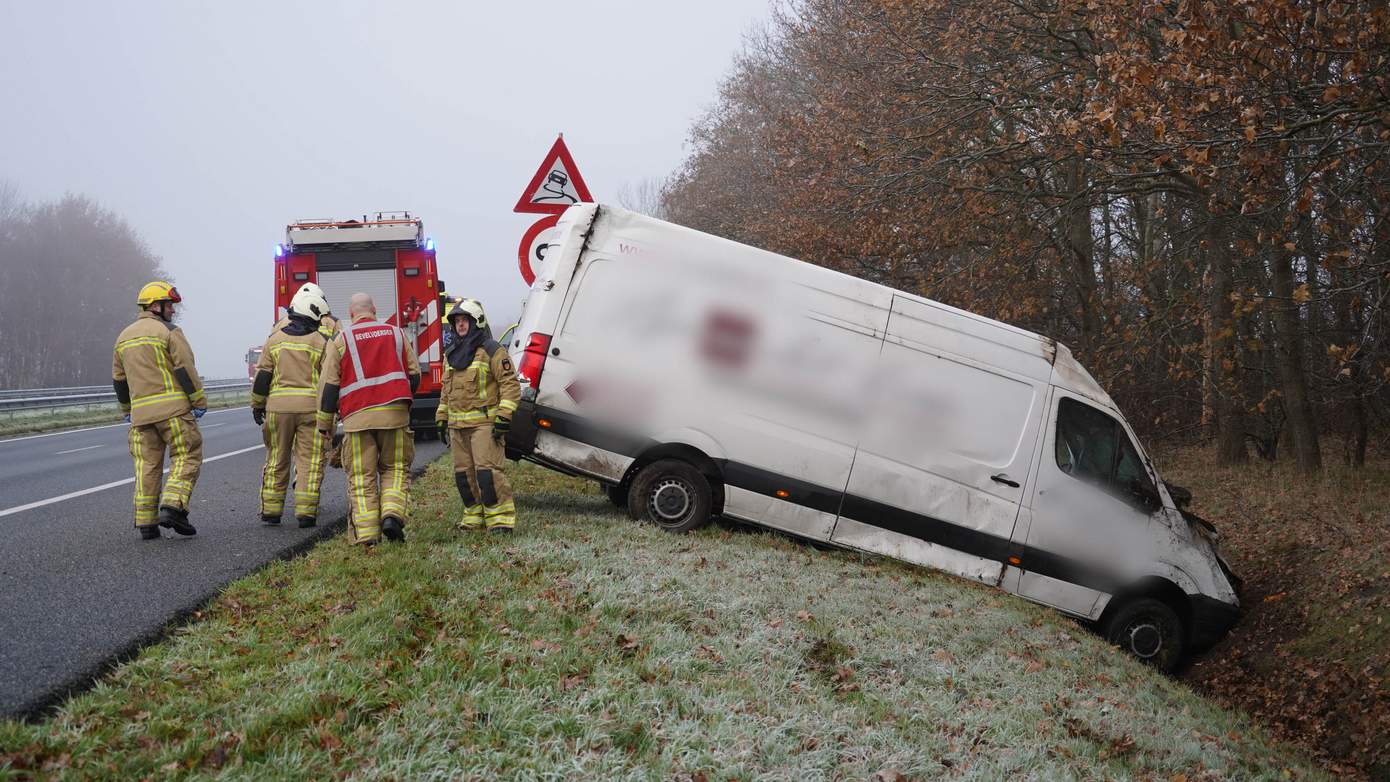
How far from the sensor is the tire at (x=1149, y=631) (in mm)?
8109

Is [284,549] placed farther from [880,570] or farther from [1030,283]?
[1030,283]

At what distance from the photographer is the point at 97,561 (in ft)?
21.3

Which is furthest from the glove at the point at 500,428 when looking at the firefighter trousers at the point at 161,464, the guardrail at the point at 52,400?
the guardrail at the point at 52,400

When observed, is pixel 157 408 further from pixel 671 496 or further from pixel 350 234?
pixel 350 234

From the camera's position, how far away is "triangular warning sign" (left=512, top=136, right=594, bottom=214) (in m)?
8.73

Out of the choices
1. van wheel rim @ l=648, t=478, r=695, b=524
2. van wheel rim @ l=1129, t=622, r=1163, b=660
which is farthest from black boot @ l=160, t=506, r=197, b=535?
van wheel rim @ l=1129, t=622, r=1163, b=660

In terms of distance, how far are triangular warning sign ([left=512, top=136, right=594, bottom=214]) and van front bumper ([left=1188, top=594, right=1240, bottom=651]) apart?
19.8 feet

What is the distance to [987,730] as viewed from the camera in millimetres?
4594

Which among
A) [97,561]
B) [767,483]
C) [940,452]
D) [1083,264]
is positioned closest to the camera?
[97,561]

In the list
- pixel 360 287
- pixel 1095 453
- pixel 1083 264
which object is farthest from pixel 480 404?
pixel 1083 264

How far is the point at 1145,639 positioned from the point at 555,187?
6.21 metres

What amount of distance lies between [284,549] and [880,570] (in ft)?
14.2

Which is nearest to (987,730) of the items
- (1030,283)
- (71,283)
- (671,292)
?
(671,292)

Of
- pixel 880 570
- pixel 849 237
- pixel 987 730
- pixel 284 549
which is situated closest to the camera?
pixel 987 730
